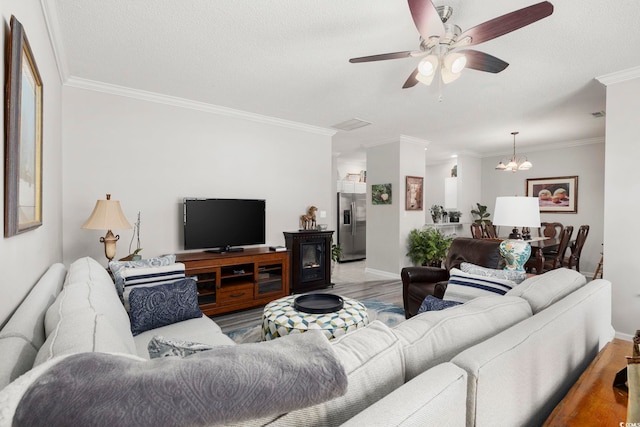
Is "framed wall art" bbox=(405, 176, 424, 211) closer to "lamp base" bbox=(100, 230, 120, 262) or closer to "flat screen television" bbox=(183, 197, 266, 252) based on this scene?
"flat screen television" bbox=(183, 197, 266, 252)

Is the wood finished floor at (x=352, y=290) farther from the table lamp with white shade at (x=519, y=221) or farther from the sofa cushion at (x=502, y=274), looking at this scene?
the sofa cushion at (x=502, y=274)

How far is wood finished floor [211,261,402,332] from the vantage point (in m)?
3.30

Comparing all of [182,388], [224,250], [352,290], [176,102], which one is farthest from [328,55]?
[352,290]

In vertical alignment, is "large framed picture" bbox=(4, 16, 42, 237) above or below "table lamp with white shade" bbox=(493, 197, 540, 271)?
above

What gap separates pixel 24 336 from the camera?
95 cm

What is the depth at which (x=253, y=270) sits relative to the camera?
3.68 metres

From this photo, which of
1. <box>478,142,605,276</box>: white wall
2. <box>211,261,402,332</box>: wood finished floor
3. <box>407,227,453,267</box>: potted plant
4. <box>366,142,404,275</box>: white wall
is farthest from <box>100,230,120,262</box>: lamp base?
<box>478,142,605,276</box>: white wall

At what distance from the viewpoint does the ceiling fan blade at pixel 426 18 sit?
62.9 inches

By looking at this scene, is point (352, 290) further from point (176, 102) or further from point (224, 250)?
point (176, 102)

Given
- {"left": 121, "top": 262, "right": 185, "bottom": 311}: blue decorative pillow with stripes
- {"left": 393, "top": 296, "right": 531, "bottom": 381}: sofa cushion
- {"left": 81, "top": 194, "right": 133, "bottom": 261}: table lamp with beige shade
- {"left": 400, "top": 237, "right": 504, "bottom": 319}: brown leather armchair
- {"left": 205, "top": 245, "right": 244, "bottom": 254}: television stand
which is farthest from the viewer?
{"left": 205, "top": 245, "right": 244, "bottom": 254}: television stand

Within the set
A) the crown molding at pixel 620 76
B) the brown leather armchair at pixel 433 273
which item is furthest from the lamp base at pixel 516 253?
the crown molding at pixel 620 76

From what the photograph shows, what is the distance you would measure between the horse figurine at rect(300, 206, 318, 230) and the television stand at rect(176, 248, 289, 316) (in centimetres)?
73

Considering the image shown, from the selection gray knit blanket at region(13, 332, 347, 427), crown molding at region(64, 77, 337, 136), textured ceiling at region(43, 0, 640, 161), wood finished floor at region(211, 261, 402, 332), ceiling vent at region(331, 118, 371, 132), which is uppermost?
textured ceiling at region(43, 0, 640, 161)

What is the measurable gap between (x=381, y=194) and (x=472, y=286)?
3.86 metres
